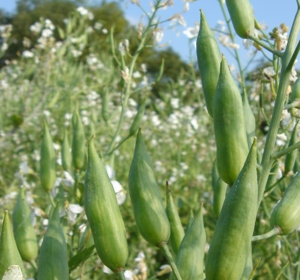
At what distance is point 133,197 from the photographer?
0.52 metres

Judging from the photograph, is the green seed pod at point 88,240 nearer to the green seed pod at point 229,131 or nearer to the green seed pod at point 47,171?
the green seed pod at point 47,171

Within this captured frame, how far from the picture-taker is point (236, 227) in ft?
1.36

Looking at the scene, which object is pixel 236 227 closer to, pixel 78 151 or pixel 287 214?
pixel 287 214

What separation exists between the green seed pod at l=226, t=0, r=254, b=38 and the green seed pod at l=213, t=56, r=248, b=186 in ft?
0.30

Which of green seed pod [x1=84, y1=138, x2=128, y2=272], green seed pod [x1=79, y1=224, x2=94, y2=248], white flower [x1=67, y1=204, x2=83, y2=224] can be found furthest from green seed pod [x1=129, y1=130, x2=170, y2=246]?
white flower [x1=67, y1=204, x2=83, y2=224]

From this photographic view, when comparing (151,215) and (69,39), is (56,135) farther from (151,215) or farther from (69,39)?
(151,215)

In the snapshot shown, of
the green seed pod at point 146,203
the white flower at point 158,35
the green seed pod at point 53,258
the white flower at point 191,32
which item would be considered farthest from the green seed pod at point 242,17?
the white flower at point 191,32

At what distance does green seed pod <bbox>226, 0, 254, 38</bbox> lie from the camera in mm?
575

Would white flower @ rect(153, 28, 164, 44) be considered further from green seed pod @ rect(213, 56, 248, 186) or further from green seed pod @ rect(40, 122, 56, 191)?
green seed pod @ rect(213, 56, 248, 186)

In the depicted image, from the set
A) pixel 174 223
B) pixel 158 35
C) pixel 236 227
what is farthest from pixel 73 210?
pixel 158 35

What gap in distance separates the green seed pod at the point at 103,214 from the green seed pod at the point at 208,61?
166 millimetres

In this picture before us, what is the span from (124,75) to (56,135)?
228 centimetres

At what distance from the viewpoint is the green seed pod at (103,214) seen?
1.59 ft

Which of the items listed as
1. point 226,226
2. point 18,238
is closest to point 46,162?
point 18,238
